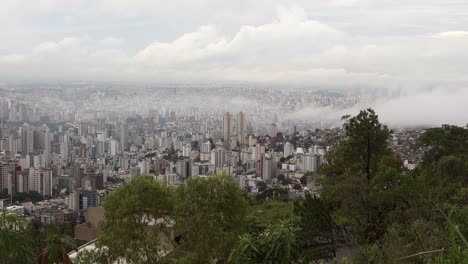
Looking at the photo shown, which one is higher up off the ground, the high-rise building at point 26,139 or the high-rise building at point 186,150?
the high-rise building at point 26,139

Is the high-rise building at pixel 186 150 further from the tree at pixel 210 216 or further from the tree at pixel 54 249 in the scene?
the tree at pixel 54 249

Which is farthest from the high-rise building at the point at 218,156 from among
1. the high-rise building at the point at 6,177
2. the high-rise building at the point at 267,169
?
the high-rise building at the point at 6,177

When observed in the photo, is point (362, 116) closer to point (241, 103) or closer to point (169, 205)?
point (169, 205)

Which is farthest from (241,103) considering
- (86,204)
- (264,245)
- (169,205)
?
(264,245)

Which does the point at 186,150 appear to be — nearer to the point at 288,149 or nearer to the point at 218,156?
the point at 218,156

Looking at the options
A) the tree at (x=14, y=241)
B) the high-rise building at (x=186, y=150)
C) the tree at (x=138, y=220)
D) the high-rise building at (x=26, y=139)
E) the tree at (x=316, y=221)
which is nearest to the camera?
the tree at (x=14, y=241)

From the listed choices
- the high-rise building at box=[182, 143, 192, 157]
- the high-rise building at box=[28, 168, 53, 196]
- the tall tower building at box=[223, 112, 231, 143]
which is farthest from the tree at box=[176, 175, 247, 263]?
the tall tower building at box=[223, 112, 231, 143]

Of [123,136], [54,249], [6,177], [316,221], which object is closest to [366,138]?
[316,221]
